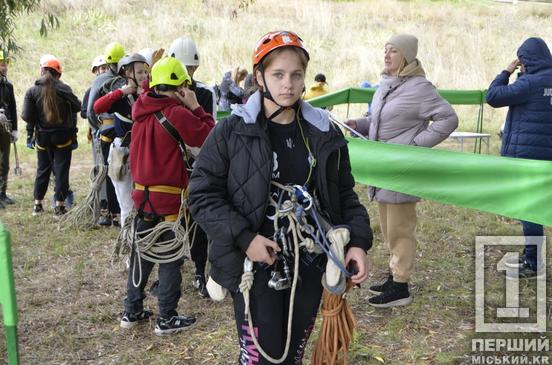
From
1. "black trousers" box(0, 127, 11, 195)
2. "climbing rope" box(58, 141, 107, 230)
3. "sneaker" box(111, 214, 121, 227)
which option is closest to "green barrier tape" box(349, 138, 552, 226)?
"climbing rope" box(58, 141, 107, 230)

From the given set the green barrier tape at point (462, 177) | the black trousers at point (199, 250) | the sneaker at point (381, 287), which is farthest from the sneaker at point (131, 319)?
the green barrier tape at point (462, 177)

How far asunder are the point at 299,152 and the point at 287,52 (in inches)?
16.6

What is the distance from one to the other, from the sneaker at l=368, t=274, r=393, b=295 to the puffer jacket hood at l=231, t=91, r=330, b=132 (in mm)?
2684

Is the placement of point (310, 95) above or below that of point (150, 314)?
above

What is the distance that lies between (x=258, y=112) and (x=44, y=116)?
5889mm

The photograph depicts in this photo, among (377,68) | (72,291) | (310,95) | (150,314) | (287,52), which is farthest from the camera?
(377,68)

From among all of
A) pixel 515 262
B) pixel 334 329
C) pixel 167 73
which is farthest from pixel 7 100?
pixel 334 329

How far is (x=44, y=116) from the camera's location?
25.1ft

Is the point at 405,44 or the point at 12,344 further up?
the point at 405,44

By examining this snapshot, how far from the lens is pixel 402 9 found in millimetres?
30016

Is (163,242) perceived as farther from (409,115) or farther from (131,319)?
(409,115)

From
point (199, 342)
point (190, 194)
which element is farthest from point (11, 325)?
point (199, 342)

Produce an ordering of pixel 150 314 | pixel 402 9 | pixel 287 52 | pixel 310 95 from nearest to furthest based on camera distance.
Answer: pixel 287 52, pixel 150 314, pixel 310 95, pixel 402 9

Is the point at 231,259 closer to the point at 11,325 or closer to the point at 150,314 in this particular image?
the point at 11,325
